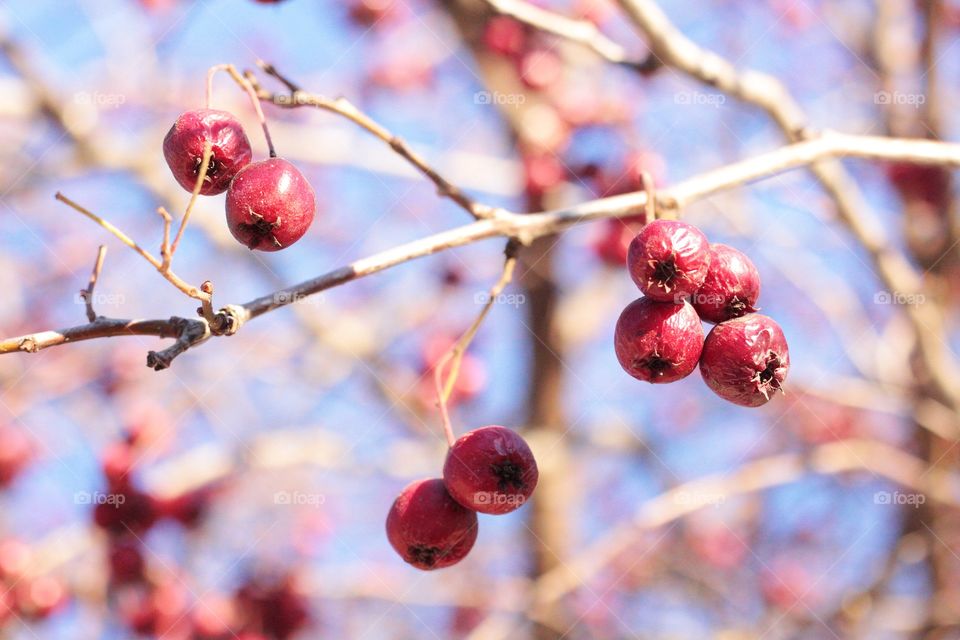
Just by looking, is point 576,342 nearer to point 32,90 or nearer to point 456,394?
point 456,394

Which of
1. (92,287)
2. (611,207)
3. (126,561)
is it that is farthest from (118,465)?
(611,207)

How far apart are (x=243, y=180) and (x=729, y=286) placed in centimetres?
118

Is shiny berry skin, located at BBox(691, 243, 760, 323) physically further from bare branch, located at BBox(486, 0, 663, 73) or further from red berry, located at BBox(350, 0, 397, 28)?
red berry, located at BBox(350, 0, 397, 28)

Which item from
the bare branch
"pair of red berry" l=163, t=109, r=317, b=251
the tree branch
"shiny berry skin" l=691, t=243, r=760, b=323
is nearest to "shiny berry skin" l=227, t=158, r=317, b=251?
"pair of red berry" l=163, t=109, r=317, b=251

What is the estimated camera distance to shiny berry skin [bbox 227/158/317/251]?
1.76 meters

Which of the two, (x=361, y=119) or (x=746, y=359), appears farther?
(x=361, y=119)

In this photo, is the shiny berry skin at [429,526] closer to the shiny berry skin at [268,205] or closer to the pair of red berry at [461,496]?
the pair of red berry at [461,496]

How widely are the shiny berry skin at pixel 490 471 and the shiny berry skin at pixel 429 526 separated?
7 centimetres

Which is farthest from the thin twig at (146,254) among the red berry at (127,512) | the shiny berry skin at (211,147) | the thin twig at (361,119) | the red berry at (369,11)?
the red berry at (369,11)

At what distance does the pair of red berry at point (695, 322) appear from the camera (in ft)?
5.92

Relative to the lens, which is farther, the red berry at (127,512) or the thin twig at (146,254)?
the red berry at (127,512)

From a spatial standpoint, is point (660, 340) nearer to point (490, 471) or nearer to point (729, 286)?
point (729, 286)

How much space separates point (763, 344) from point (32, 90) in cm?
389

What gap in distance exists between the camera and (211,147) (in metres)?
1.82
